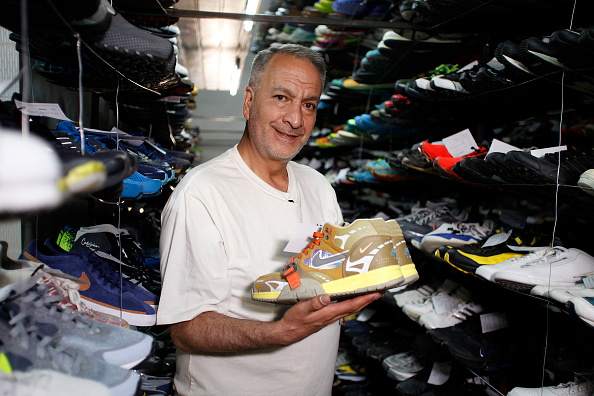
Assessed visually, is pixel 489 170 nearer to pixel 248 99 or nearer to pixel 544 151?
pixel 544 151

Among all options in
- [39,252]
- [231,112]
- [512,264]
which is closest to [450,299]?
[512,264]

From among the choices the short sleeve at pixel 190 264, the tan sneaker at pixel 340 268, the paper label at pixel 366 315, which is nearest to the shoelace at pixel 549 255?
the tan sneaker at pixel 340 268

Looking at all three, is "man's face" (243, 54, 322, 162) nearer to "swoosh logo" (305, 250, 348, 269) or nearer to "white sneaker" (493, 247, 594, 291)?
"swoosh logo" (305, 250, 348, 269)

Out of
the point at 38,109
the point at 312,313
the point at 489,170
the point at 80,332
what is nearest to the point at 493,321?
the point at 489,170

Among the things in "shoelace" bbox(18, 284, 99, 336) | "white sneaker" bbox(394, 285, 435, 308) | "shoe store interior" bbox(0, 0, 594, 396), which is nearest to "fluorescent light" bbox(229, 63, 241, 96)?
"shoe store interior" bbox(0, 0, 594, 396)

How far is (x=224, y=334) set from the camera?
1204 millimetres

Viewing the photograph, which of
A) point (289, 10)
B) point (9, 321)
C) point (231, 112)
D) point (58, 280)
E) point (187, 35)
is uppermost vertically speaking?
point (289, 10)

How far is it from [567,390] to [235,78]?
266 inches

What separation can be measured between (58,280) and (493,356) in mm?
1714

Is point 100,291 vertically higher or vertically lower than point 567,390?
higher

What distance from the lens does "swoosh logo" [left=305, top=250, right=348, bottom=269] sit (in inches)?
47.8

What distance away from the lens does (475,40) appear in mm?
2527

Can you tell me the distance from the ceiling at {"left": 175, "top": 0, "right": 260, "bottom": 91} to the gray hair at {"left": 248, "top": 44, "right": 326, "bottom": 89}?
2.10m

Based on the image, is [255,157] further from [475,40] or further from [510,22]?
[475,40]
